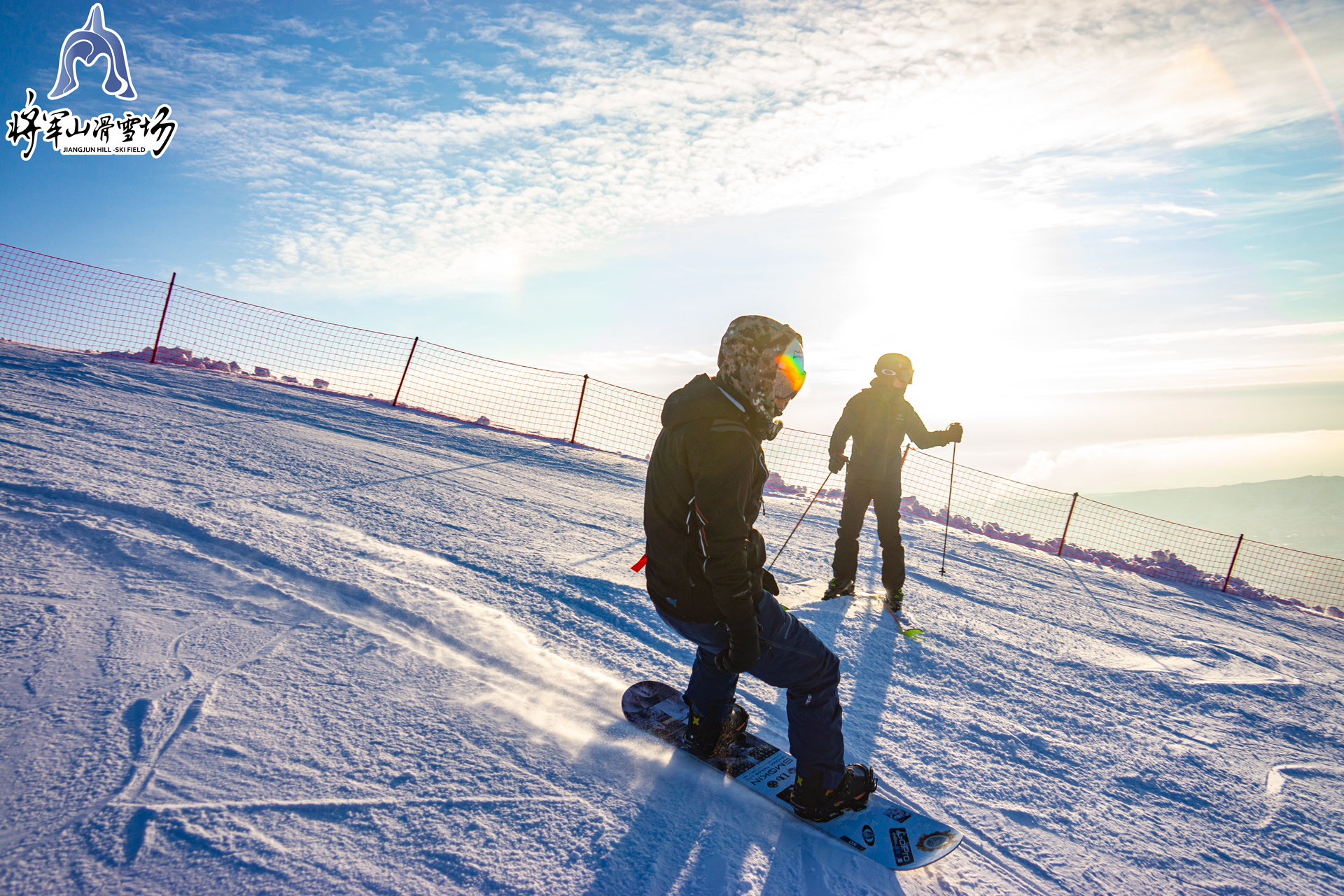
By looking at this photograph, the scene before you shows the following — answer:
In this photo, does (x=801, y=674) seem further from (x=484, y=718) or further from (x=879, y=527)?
(x=879, y=527)

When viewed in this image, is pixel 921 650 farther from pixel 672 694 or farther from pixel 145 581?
Answer: pixel 145 581

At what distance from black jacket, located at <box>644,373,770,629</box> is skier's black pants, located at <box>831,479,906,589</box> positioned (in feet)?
11.0

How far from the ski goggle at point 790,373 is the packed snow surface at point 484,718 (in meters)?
1.74

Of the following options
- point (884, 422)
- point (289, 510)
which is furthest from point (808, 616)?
point (289, 510)

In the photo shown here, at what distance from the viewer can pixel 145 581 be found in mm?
3482

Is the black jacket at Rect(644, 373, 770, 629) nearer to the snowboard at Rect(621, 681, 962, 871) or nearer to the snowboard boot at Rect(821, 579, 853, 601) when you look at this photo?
the snowboard at Rect(621, 681, 962, 871)

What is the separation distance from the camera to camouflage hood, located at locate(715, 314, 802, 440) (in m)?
2.25

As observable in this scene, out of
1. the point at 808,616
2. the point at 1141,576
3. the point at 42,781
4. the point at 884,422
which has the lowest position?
the point at 42,781

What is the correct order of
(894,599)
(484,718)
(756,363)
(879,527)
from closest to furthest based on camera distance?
(756,363) → (484,718) → (894,599) → (879,527)

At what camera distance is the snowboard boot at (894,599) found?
5.53 metres

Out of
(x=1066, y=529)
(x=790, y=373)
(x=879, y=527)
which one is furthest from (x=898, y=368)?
(x=1066, y=529)

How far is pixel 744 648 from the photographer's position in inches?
86.7

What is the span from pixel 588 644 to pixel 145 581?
2.56 meters

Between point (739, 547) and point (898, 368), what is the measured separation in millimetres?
3991
